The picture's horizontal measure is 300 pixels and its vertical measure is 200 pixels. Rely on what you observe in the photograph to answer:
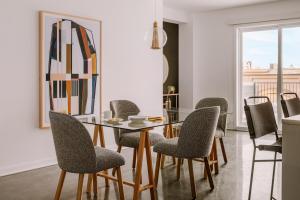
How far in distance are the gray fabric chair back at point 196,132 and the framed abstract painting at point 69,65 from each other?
188 cm

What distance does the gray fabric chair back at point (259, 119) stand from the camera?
2484 mm

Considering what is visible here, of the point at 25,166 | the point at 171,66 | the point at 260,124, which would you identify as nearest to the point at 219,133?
the point at 260,124

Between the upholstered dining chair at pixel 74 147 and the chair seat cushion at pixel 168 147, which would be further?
the chair seat cushion at pixel 168 147

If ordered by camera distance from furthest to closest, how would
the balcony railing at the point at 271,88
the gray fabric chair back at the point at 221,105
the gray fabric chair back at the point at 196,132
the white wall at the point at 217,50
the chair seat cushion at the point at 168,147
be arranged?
the white wall at the point at 217,50
the balcony railing at the point at 271,88
the gray fabric chair back at the point at 221,105
the chair seat cushion at the point at 168,147
the gray fabric chair back at the point at 196,132

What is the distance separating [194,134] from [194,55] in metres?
4.68

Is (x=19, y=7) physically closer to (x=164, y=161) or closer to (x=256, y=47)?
(x=164, y=161)

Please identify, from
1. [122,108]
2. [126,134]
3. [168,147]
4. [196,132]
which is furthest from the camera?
[122,108]

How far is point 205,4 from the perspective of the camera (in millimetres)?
6398

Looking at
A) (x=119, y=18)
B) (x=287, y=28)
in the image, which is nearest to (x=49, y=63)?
(x=119, y=18)

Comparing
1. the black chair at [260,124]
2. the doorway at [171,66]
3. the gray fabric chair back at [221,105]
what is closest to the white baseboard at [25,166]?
the gray fabric chair back at [221,105]

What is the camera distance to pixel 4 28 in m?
3.56

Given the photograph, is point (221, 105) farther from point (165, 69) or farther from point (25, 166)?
point (165, 69)

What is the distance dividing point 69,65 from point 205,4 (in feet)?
11.0

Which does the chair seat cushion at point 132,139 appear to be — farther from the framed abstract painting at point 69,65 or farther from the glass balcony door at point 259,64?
the glass balcony door at point 259,64
